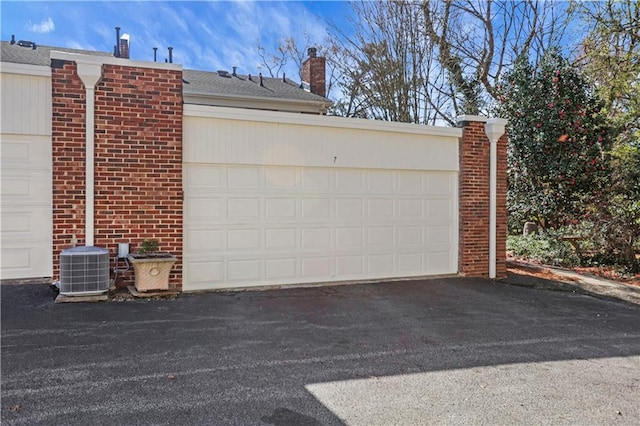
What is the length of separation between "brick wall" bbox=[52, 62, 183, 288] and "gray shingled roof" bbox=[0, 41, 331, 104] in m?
6.83

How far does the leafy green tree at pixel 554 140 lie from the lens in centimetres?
991

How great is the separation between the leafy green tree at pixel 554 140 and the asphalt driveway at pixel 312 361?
4578 millimetres

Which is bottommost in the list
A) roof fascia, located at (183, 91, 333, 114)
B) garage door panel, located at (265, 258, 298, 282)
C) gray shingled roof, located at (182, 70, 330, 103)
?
garage door panel, located at (265, 258, 298, 282)

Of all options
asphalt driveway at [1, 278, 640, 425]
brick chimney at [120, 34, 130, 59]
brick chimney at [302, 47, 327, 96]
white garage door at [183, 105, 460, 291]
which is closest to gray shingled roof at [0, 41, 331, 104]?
brick chimney at [120, 34, 130, 59]

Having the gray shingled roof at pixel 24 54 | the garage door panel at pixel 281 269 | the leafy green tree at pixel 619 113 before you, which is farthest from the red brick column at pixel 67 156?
the leafy green tree at pixel 619 113

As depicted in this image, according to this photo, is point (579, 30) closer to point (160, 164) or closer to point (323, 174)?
point (323, 174)

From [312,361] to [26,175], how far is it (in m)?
4.82

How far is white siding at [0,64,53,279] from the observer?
5.89 m

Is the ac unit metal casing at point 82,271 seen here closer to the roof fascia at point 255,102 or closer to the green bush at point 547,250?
the roof fascia at point 255,102

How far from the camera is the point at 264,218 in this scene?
6.84 metres

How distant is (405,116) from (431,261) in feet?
21.3

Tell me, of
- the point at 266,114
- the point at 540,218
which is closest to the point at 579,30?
the point at 540,218

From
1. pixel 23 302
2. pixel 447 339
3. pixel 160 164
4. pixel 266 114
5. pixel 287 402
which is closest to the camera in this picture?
pixel 287 402

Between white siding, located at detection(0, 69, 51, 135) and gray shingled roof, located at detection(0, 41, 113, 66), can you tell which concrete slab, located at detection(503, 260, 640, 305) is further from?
gray shingled roof, located at detection(0, 41, 113, 66)
